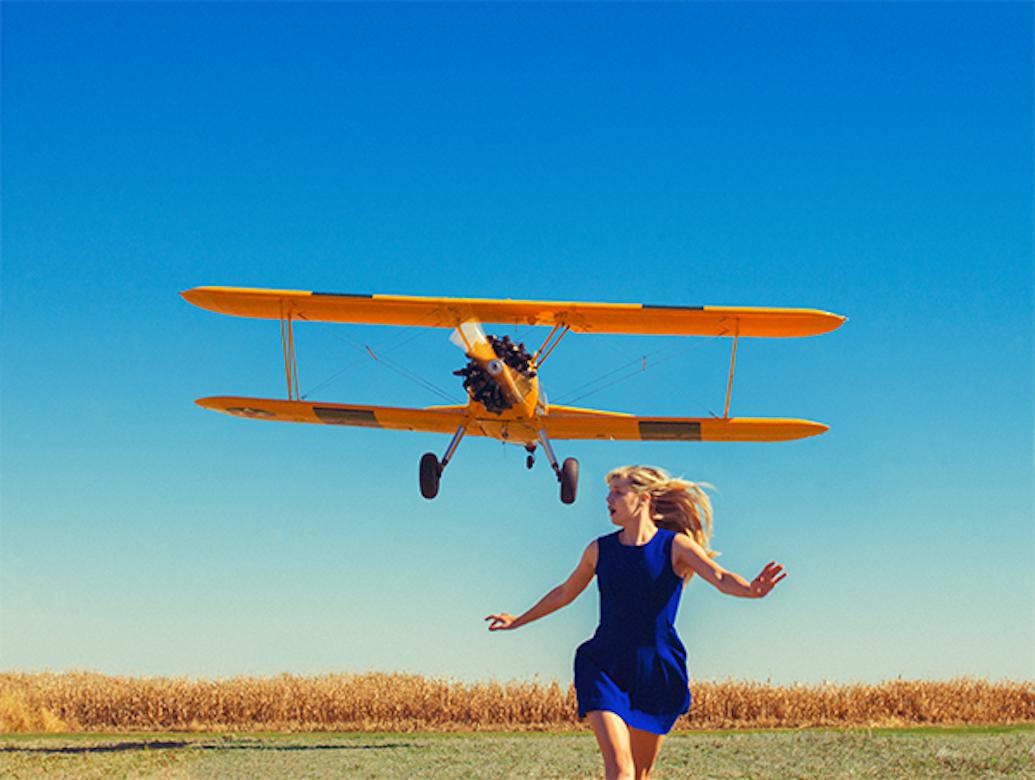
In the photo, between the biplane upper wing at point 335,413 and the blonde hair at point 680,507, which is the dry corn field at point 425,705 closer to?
the biplane upper wing at point 335,413

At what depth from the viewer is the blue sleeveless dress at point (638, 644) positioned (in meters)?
6.62

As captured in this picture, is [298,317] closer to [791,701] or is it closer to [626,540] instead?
[791,701]

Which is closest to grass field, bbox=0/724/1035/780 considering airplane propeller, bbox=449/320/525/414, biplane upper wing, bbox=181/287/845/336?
airplane propeller, bbox=449/320/525/414

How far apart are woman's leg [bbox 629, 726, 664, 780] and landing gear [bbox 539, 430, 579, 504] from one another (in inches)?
652

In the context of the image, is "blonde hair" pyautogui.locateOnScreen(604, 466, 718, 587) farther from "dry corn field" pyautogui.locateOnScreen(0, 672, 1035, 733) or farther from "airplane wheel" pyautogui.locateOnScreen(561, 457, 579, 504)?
"dry corn field" pyautogui.locateOnScreen(0, 672, 1035, 733)

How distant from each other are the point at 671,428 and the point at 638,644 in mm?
16765

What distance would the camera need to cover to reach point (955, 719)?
85.9 feet

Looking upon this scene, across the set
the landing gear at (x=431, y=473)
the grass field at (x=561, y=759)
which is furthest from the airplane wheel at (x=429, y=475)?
the grass field at (x=561, y=759)

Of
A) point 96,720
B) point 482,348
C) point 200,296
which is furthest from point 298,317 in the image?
point 96,720

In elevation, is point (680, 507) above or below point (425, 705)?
above

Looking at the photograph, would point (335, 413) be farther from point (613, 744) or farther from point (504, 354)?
point (613, 744)

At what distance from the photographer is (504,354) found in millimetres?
22781

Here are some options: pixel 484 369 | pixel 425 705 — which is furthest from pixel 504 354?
pixel 425 705

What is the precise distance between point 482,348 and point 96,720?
14541 mm
